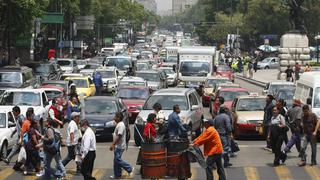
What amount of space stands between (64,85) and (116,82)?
376 inches

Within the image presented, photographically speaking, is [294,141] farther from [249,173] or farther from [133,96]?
[133,96]

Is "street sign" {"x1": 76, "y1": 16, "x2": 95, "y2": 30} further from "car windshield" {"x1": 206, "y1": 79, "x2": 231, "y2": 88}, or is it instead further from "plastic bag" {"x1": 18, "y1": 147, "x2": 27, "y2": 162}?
"plastic bag" {"x1": 18, "y1": 147, "x2": 27, "y2": 162}

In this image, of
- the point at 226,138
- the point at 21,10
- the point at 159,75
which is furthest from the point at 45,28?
the point at 226,138

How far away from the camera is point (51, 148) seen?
52.5 feet

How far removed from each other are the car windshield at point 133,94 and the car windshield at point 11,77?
614cm

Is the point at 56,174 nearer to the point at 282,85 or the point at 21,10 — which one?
the point at 282,85

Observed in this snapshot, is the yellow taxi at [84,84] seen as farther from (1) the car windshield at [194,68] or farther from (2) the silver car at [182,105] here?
(2) the silver car at [182,105]

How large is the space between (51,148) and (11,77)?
67.6 feet

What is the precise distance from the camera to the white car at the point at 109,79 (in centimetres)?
4431

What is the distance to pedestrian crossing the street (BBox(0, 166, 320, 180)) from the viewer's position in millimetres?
17234

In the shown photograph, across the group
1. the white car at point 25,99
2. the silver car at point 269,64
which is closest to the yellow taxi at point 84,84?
the white car at point 25,99

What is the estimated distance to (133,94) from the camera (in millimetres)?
32219

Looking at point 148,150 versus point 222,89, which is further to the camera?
point 222,89

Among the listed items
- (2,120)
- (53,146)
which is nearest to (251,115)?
(2,120)
